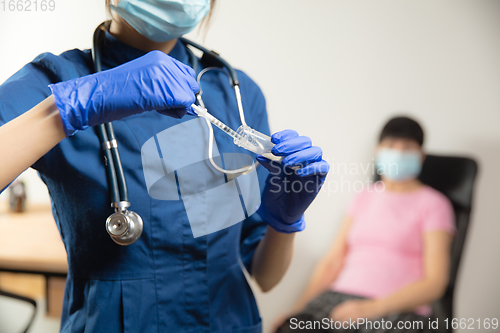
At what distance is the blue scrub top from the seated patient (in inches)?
22.6

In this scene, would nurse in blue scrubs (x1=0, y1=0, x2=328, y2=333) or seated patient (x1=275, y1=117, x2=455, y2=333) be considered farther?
seated patient (x1=275, y1=117, x2=455, y2=333)

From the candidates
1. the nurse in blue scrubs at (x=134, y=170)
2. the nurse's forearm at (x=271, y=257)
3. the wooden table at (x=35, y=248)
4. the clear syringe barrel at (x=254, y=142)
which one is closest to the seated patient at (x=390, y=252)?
the nurse's forearm at (x=271, y=257)

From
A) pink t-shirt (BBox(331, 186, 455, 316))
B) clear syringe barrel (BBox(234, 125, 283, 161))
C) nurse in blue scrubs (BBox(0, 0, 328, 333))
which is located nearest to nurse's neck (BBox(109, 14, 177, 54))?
nurse in blue scrubs (BBox(0, 0, 328, 333))

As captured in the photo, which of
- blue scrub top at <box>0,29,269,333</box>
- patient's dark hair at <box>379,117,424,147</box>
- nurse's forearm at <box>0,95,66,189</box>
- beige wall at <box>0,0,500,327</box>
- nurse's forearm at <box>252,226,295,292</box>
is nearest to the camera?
nurse's forearm at <box>0,95,66,189</box>

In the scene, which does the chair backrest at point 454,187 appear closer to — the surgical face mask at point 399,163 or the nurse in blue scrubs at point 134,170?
the surgical face mask at point 399,163

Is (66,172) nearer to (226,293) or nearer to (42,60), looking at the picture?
(42,60)

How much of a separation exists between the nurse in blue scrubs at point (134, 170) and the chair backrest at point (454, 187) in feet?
2.19

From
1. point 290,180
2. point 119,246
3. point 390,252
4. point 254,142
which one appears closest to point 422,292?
point 390,252

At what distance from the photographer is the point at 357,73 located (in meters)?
1.02

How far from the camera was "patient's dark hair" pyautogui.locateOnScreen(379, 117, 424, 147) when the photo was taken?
1.06m

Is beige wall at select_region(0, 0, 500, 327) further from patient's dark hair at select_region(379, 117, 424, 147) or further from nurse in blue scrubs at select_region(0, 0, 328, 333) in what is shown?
nurse in blue scrubs at select_region(0, 0, 328, 333)

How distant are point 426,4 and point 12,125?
1.14 metres

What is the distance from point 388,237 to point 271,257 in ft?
1.90

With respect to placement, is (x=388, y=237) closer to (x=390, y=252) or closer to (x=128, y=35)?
(x=390, y=252)
